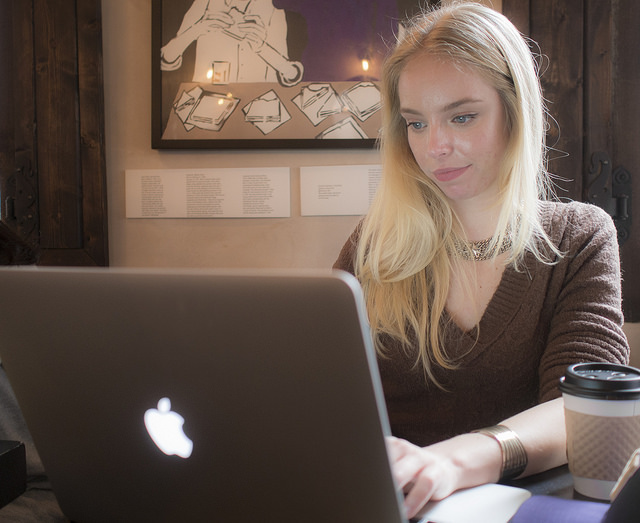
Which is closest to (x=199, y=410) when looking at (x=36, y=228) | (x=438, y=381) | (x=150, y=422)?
(x=150, y=422)

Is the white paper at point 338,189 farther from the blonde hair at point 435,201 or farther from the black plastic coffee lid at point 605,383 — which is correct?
the black plastic coffee lid at point 605,383

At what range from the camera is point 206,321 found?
0.49 meters

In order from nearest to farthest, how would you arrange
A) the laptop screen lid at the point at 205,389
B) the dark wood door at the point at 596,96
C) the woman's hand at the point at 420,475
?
the laptop screen lid at the point at 205,389
the woman's hand at the point at 420,475
the dark wood door at the point at 596,96

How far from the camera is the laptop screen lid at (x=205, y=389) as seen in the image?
0.45 metres

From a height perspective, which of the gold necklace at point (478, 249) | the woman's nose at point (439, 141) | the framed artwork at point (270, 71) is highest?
the framed artwork at point (270, 71)

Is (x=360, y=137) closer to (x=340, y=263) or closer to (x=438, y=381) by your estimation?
(x=340, y=263)

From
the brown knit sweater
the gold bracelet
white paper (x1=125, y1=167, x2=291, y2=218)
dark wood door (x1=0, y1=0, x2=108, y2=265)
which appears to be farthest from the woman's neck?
dark wood door (x1=0, y1=0, x2=108, y2=265)

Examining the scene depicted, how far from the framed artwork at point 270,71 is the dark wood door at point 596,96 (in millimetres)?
514

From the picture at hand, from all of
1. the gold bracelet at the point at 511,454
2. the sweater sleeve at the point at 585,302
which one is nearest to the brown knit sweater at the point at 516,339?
the sweater sleeve at the point at 585,302

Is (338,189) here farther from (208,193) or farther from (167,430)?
(167,430)

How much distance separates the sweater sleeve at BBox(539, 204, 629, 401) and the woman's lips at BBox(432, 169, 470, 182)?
9.7 inches

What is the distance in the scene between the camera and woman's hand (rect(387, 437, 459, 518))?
57 centimetres

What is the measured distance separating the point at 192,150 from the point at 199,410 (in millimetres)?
1795

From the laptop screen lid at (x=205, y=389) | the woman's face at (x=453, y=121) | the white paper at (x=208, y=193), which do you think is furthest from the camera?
the white paper at (x=208, y=193)
